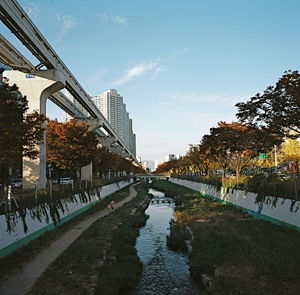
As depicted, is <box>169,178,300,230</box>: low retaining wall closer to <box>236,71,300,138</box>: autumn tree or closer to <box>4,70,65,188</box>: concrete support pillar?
<box>236,71,300,138</box>: autumn tree

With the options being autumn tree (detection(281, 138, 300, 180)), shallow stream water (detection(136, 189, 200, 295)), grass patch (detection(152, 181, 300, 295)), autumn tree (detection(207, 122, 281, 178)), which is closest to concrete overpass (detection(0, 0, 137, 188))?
shallow stream water (detection(136, 189, 200, 295))

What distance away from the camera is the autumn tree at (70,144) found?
972 inches

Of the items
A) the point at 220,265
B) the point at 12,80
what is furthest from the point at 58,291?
the point at 12,80

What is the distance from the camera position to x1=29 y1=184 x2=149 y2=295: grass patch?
24.1 feet

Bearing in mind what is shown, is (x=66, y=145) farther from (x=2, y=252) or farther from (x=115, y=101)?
(x=115, y=101)

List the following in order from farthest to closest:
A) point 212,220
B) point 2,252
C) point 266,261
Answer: point 212,220 → point 2,252 → point 266,261

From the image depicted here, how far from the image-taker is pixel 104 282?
7.89m

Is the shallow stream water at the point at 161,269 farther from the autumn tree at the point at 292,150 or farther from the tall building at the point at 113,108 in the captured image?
the tall building at the point at 113,108

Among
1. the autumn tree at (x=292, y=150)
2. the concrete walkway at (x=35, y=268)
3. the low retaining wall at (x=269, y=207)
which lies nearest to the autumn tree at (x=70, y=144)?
the concrete walkway at (x=35, y=268)

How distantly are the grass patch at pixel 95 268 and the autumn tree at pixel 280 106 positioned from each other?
880 cm

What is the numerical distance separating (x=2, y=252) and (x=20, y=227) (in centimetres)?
152

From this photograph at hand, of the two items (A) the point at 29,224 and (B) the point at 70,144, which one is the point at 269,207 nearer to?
(A) the point at 29,224

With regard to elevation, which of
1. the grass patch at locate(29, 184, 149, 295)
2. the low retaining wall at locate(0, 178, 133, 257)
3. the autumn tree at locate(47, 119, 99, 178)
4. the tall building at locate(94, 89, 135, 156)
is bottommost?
the grass patch at locate(29, 184, 149, 295)

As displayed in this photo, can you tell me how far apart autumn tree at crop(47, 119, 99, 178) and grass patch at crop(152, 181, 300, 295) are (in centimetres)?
1325
